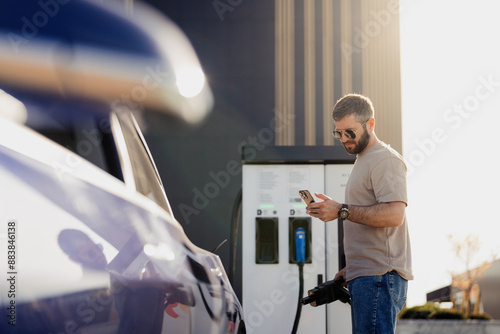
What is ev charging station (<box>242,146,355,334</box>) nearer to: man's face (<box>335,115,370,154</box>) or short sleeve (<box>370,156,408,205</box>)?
man's face (<box>335,115,370,154</box>)

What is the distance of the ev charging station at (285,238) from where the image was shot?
4045 mm

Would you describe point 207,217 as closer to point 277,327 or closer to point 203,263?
point 277,327

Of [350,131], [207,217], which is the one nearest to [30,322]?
[350,131]

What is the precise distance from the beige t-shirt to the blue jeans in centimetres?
3

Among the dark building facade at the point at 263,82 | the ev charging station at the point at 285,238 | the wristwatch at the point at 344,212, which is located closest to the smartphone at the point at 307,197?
the wristwatch at the point at 344,212

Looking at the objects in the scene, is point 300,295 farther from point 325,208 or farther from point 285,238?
point 325,208

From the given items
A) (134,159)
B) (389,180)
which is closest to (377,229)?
(389,180)

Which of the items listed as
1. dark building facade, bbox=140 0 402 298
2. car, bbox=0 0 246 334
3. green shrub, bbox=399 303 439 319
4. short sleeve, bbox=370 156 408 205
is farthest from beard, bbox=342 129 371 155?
green shrub, bbox=399 303 439 319

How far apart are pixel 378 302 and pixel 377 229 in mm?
309

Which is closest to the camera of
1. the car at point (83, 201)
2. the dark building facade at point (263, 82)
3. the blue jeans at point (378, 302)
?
the car at point (83, 201)

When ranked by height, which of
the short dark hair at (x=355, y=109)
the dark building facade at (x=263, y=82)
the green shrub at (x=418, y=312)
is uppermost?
the dark building facade at (x=263, y=82)

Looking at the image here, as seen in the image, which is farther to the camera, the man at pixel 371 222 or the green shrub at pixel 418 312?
the green shrub at pixel 418 312

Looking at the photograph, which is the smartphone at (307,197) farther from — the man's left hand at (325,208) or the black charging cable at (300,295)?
the black charging cable at (300,295)

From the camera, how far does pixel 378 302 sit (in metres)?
2.46
